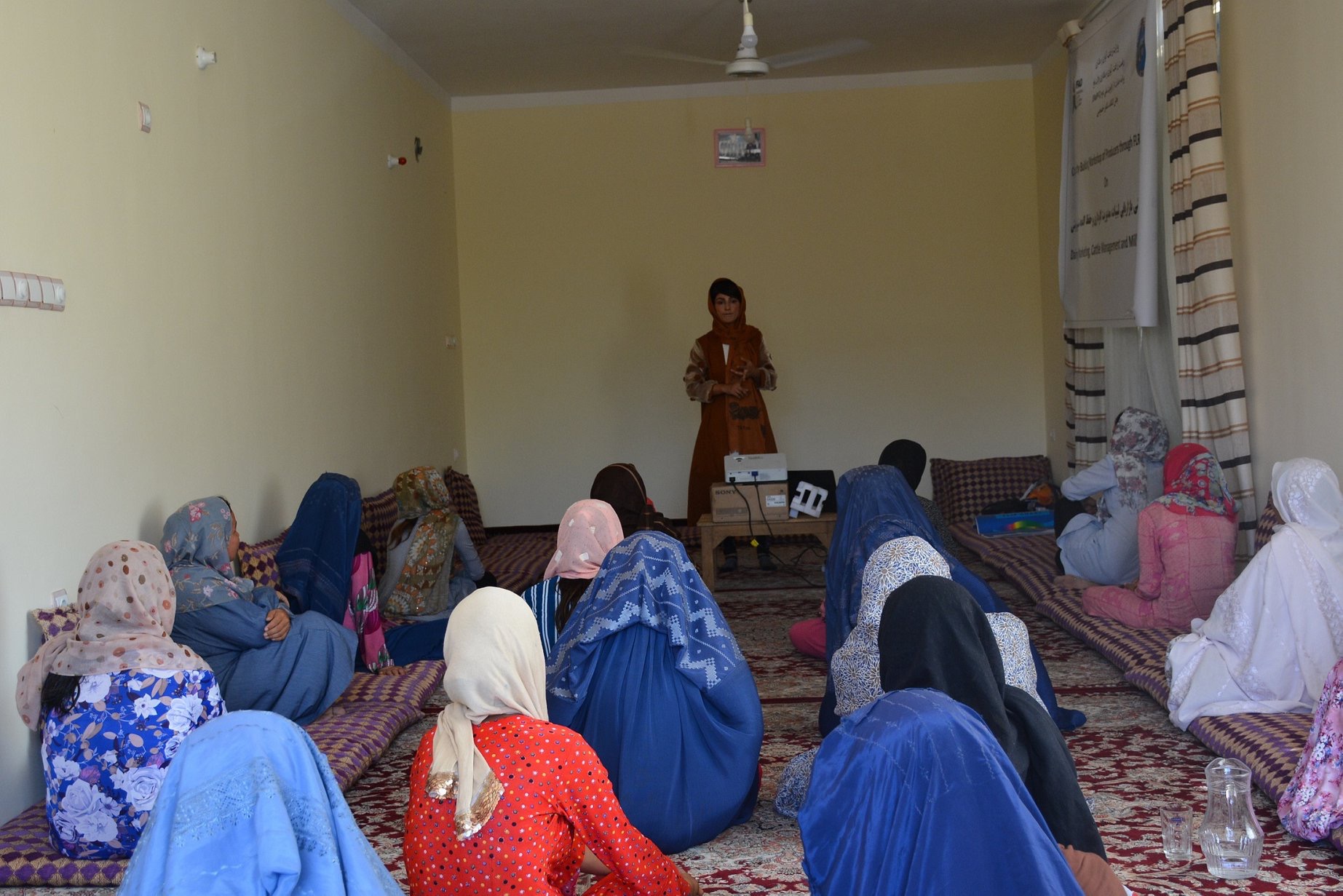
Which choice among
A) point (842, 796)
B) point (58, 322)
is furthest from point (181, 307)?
point (842, 796)

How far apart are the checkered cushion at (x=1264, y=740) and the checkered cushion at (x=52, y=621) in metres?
3.20

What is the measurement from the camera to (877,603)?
298 cm

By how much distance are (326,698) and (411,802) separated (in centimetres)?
204

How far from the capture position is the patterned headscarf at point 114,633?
9.57 feet

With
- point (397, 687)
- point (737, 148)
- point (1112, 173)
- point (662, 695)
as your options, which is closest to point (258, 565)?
point (397, 687)

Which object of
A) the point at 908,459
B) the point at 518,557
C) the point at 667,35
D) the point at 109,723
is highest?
the point at 667,35

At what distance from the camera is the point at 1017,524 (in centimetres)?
709

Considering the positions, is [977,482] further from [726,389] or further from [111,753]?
[111,753]

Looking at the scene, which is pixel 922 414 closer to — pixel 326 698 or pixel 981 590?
pixel 981 590

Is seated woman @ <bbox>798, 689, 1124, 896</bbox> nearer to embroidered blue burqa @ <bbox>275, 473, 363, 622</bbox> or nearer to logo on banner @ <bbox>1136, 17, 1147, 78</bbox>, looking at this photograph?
embroidered blue burqa @ <bbox>275, 473, 363, 622</bbox>

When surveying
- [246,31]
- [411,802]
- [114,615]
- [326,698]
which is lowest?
[326,698]

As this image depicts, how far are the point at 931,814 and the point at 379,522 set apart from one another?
4.53 meters

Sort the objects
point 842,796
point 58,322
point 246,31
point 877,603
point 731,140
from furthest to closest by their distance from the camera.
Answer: point 731,140 < point 246,31 < point 58,322 < point 877,603 < point 842,796

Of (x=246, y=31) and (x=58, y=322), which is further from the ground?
(x=246, y=31)
